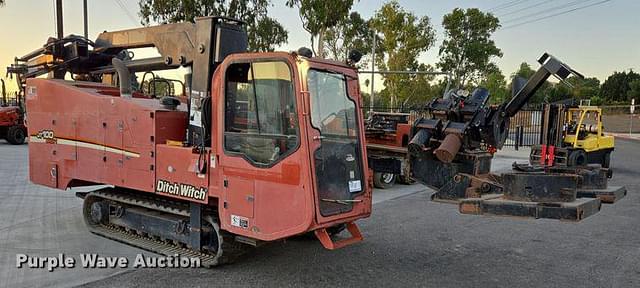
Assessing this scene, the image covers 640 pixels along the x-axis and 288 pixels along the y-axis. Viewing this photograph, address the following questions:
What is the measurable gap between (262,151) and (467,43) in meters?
46.0

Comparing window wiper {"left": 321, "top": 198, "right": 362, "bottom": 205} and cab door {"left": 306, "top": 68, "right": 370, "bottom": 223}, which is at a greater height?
cab door {"left": 306, "top": 68, "right": 370, "bottom": 223}

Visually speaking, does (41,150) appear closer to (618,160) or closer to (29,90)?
(29,90)

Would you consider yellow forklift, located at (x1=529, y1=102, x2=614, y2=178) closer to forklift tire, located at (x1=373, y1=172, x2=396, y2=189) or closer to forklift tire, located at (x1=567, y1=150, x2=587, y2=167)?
forklift tire, located at (x1=567, y1=150, x2=587, y2=167)

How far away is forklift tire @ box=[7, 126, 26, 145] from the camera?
19.6 metres

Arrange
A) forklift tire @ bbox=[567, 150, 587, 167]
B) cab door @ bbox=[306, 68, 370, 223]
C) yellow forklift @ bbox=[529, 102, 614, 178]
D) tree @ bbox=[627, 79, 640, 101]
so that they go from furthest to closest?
tree @ bbox=[627, 79, 640, 101] → yellow forklift @ bbox=[529, 102, 614, 178] → forklift tire @ bbox=[567, 150, 587, 167] → cab door @ bbox=[306, 68, 370, 223]

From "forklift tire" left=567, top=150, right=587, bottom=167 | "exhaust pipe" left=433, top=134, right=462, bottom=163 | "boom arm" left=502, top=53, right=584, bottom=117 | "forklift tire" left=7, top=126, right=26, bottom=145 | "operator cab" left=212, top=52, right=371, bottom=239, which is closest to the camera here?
"operator cab" left=212, top=52, right=371, bottom=239

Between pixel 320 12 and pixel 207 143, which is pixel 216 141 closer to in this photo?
pixel 207 143

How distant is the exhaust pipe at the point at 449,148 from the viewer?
5602mm

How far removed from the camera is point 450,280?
17.0ft

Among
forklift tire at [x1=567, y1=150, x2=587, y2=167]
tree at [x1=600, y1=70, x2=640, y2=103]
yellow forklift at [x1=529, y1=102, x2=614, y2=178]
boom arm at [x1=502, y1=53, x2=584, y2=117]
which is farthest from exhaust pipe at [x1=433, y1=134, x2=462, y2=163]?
tree at [x1=600, y1=70, x2=640, y2=103]

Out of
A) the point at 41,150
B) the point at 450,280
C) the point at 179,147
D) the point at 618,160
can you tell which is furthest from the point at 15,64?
the point at 618,160

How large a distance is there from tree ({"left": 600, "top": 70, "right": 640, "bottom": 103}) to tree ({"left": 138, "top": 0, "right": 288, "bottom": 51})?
5462 cm

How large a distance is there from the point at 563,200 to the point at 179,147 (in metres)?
3.97

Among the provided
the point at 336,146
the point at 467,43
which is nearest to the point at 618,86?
the point at 467,43
